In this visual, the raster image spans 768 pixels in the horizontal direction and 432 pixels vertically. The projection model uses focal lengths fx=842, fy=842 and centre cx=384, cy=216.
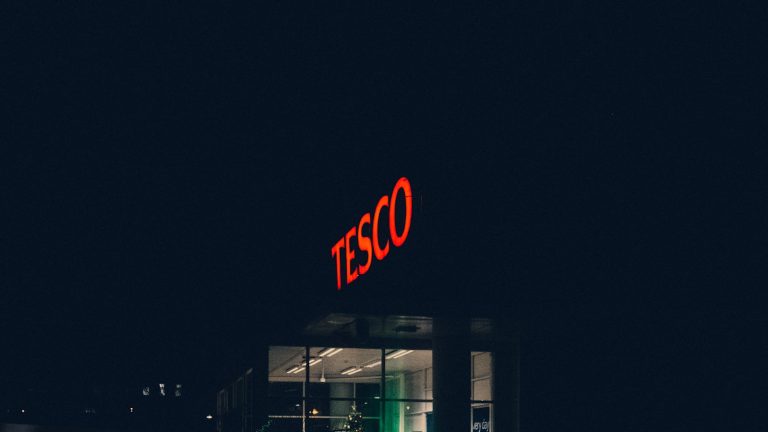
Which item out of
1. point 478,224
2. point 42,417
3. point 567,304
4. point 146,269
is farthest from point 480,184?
point 146,269

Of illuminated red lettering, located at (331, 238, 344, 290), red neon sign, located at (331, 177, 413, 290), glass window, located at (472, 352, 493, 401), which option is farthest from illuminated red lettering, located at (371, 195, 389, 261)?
glass window, located at (472, 352, 493, 401)

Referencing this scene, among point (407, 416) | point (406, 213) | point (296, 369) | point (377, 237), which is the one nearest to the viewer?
point (406, 213)

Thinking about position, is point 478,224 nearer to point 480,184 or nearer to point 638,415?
point 480,184

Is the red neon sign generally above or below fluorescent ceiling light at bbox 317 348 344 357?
above

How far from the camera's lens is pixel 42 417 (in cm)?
195

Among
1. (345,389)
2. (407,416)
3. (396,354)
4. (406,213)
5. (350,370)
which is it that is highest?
(406,213)

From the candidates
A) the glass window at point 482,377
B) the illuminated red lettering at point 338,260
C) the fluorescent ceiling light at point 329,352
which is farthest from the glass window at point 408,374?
the illuminated red lettering at point 338,260

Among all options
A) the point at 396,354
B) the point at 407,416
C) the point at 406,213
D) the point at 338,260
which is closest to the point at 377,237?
Answer: the point at 406,213

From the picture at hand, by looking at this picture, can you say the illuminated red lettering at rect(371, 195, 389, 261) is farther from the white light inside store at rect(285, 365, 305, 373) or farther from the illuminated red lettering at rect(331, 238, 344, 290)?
the white light inside store at rect(285, 365, 305, 373)

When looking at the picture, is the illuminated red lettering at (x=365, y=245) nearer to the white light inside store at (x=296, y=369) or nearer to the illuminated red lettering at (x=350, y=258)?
the illuminated red lettering at (x=350, y=258)

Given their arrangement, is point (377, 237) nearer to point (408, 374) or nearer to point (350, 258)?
point (350, 258)

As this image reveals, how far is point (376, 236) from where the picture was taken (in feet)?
51.1

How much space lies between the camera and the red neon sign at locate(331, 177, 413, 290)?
14.7 metres

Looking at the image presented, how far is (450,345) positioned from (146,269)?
5792cm
